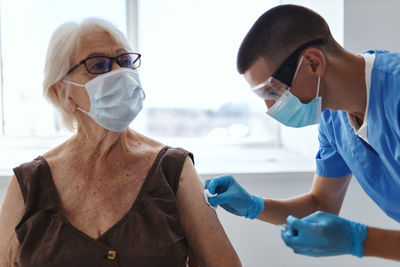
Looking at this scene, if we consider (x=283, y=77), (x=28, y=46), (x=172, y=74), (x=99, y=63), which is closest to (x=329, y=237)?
(x=283, y=77)

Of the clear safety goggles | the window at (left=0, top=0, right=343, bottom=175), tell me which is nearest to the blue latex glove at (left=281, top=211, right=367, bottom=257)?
the clear safety goggles

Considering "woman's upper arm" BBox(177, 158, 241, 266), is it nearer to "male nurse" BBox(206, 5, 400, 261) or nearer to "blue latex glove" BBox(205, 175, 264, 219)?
"blue latex glove" BBox(205, 175, 264, 219)

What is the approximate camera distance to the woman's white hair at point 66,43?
141 cm

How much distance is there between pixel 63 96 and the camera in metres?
1.49

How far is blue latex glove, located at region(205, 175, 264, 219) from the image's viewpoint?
142cm

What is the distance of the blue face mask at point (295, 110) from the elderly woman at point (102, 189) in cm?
38

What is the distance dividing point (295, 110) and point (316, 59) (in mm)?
173

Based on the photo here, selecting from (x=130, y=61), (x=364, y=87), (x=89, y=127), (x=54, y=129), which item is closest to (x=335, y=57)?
(x=364, y=87)

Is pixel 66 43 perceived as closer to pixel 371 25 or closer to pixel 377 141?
pixel 377 141

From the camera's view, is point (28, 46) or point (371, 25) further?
point (28, 46)

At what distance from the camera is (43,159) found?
1.45 m

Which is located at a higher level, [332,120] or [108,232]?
[332,120]

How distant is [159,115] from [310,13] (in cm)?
161

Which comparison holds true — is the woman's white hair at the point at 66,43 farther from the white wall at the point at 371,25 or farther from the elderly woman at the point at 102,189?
the white wall at the point at 371,25
